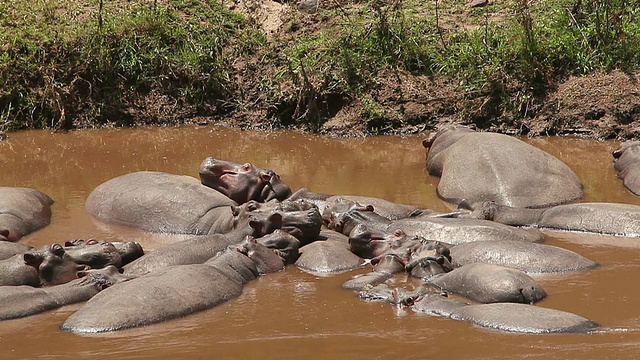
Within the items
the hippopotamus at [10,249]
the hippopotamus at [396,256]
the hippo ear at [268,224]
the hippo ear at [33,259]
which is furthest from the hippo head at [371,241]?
the hippopotamus at [10,249]

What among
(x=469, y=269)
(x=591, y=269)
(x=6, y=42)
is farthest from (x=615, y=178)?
(x=6, y=42)

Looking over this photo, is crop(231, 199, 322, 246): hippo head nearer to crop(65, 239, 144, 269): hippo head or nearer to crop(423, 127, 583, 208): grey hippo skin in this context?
crop(65, 239, 144, 269): hippo head

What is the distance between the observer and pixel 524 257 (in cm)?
915

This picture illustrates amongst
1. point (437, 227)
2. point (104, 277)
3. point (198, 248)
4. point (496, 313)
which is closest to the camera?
point (496, 313)

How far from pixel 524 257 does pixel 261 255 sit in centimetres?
224

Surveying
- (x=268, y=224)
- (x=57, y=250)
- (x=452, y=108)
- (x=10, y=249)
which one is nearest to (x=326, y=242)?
(x=268, y=224)

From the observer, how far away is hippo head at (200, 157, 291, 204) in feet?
38.1

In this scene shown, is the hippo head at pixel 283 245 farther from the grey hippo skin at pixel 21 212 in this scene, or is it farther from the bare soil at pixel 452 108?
the bare soil at pixel 452 108

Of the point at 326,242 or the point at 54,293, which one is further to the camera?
the point at 326,242

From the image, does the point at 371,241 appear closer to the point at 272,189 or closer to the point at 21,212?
the point at 272,189

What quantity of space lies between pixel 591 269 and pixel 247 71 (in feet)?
Result: 27.6

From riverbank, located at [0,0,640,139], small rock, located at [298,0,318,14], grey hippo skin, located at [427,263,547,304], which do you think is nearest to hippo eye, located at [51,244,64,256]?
grey hippo skin, located at [427,263,547,304]

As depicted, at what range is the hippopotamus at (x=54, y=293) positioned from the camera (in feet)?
26.5

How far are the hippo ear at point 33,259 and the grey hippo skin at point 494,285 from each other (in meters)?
3.31
